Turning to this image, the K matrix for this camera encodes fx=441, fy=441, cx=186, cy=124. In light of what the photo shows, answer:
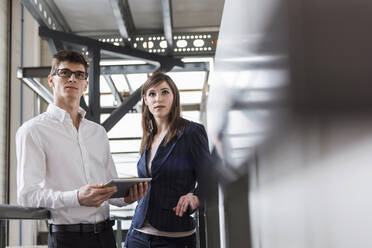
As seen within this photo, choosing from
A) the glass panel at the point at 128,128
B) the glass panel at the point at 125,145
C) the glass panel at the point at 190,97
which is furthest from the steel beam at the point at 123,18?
the glass panel at the point at 125,145

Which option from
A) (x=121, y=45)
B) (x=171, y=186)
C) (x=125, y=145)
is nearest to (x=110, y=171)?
(x=171, y=186)

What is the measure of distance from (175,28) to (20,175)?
177cm

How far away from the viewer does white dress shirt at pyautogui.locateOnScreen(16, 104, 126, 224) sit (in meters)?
1.21

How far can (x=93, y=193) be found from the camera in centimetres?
118

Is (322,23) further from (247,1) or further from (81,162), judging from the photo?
(81,162)

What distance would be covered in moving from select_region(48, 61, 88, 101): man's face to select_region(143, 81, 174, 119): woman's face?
235mm

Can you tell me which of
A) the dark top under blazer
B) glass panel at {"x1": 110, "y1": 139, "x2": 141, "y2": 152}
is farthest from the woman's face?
glass panel at {"x1": 110, "y1": 139, "x2": 141, "y2": 152}

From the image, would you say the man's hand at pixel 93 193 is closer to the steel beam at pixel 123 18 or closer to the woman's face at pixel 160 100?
the woman's face at pixel 160 100

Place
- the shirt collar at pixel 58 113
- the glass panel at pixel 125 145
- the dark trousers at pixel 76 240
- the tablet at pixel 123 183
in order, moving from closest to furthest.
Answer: the tablet at pixel 123 183
the dark trousers at pixel 76 240
the shirt collar at pixel 58 113
the glass panel at pixel 125 145

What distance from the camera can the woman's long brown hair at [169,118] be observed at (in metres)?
1.44

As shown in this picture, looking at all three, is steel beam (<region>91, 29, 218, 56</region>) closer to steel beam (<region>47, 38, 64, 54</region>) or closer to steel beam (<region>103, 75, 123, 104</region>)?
steel beam (<region>47, 38, 64, 54</region>)

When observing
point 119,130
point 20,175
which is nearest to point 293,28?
point 20,175

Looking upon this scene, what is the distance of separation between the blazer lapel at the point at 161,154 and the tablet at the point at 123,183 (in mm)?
114

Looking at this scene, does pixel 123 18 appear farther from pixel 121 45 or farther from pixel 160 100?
pixel 160 100
